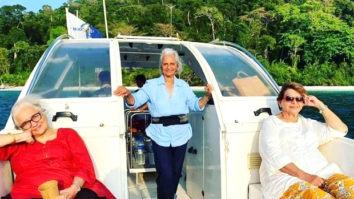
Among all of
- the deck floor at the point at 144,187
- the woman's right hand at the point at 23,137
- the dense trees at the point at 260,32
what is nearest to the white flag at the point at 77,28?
the deck floor at the point at 144,187

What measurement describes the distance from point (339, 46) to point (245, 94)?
4460 centimetres

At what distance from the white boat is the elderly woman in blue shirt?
208mm

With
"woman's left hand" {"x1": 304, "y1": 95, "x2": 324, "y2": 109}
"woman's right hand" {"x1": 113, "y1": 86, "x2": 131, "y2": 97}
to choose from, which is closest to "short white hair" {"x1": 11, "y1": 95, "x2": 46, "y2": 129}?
"woman's right hand" {"x1": 113, "y1": 86, "x2": 131, "y2": 97}

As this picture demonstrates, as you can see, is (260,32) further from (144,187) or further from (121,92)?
(121,92)

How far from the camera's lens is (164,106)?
2939mm

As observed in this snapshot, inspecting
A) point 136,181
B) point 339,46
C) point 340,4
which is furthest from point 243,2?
point 136,181

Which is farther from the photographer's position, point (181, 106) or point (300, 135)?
point (181, 106)

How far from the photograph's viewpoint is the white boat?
8.86 ft

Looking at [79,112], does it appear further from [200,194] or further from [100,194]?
[200,194]

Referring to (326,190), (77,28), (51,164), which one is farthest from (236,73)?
(77,28)

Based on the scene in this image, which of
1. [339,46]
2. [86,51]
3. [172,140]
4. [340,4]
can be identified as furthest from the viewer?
[340,4]

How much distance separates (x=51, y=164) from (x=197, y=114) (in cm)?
147

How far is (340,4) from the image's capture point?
5366 centimetres

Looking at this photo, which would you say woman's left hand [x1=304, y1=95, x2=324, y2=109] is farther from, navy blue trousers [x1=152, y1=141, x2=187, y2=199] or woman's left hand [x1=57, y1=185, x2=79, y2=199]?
woman's left hand [x1=57, y1=185, x2=79, y2=199]
